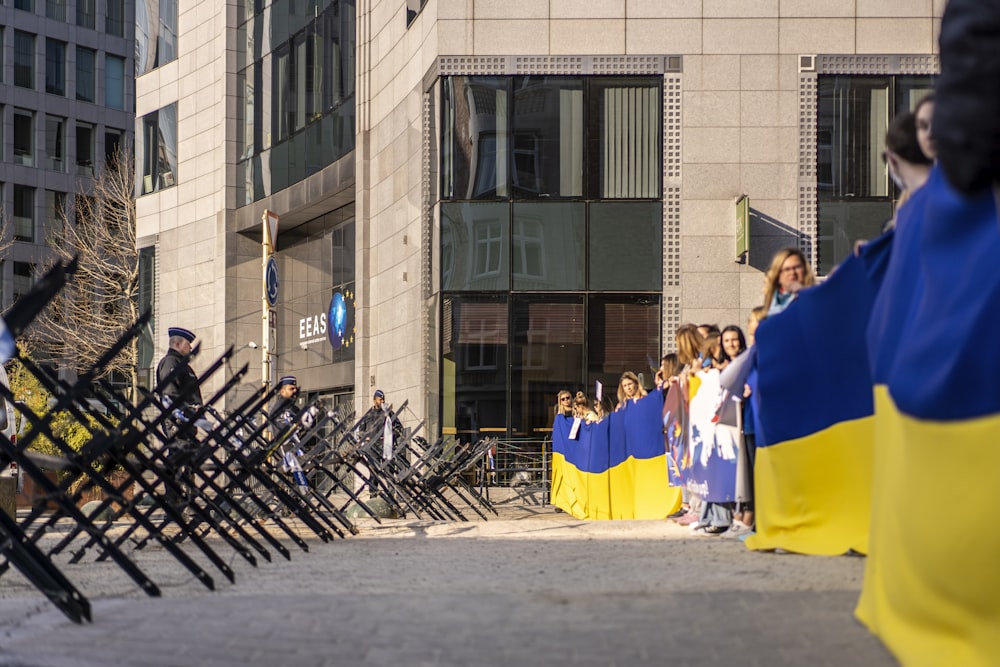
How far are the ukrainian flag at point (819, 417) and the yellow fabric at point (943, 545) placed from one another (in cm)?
237

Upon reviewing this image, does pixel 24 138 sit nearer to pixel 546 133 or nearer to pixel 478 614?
pixel 546 133

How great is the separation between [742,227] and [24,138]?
52.3 m

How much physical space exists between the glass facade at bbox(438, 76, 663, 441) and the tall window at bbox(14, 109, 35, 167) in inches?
1865

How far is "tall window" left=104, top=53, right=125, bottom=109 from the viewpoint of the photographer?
242 ft

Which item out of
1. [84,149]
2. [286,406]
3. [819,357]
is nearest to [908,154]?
[819,357]

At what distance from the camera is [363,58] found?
110 feet

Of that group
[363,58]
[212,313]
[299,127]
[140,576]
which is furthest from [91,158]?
[140,576]

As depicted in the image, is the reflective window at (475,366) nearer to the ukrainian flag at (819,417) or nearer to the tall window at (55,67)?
the ukrainian flag at (819,417)

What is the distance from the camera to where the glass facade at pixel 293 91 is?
35.2 metres

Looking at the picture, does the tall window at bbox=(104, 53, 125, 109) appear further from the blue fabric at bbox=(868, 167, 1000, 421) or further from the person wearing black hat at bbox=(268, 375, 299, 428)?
the blue fabric at bbox=(868, 167, 1000, 421)

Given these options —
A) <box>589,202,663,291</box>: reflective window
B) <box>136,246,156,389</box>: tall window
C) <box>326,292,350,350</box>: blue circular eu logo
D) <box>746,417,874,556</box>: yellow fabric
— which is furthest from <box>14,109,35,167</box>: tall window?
<box>746,417,874,556</box>: yellow fabric

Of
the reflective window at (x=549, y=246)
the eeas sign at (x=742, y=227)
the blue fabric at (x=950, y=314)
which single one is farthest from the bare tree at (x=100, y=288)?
the blue fabric at (x=950, y=314)

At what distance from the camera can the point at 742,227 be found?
84.0 ft

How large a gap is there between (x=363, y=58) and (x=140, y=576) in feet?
89.0
